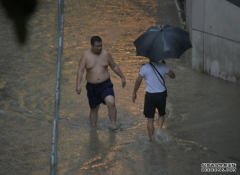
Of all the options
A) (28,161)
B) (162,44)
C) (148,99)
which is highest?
(162,44)

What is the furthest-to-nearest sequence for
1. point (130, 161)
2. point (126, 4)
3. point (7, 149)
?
point (126, 4) < point (7, 149) < point (130, 161)

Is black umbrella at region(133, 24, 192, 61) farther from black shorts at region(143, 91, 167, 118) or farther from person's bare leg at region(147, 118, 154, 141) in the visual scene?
person's bare leg at region(147, 118, 154, 141)

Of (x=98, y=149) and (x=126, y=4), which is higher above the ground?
(x=126, y=4)

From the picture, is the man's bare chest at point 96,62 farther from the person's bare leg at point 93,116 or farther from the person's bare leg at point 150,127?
the person's bare leg at point 150,127

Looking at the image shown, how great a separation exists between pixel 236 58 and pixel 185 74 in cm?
127

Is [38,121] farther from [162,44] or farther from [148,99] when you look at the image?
[162,44]

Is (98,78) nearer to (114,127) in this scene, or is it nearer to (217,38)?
(114,127)

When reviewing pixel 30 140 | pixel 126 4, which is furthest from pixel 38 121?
pixel 126 4

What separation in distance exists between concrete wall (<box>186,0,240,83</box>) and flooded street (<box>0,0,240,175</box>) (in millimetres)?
231

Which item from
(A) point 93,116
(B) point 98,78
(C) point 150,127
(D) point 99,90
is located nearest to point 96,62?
(B) point 98,78

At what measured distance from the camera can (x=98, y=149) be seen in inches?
248

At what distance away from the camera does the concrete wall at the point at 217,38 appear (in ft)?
27.5

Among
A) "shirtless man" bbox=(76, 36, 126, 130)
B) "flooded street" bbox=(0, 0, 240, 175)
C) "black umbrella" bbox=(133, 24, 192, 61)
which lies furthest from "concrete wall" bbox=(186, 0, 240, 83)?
"shirtless man" bbox=(76, 36, 126, 130)

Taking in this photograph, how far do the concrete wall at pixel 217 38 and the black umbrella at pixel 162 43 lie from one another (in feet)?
7.72
